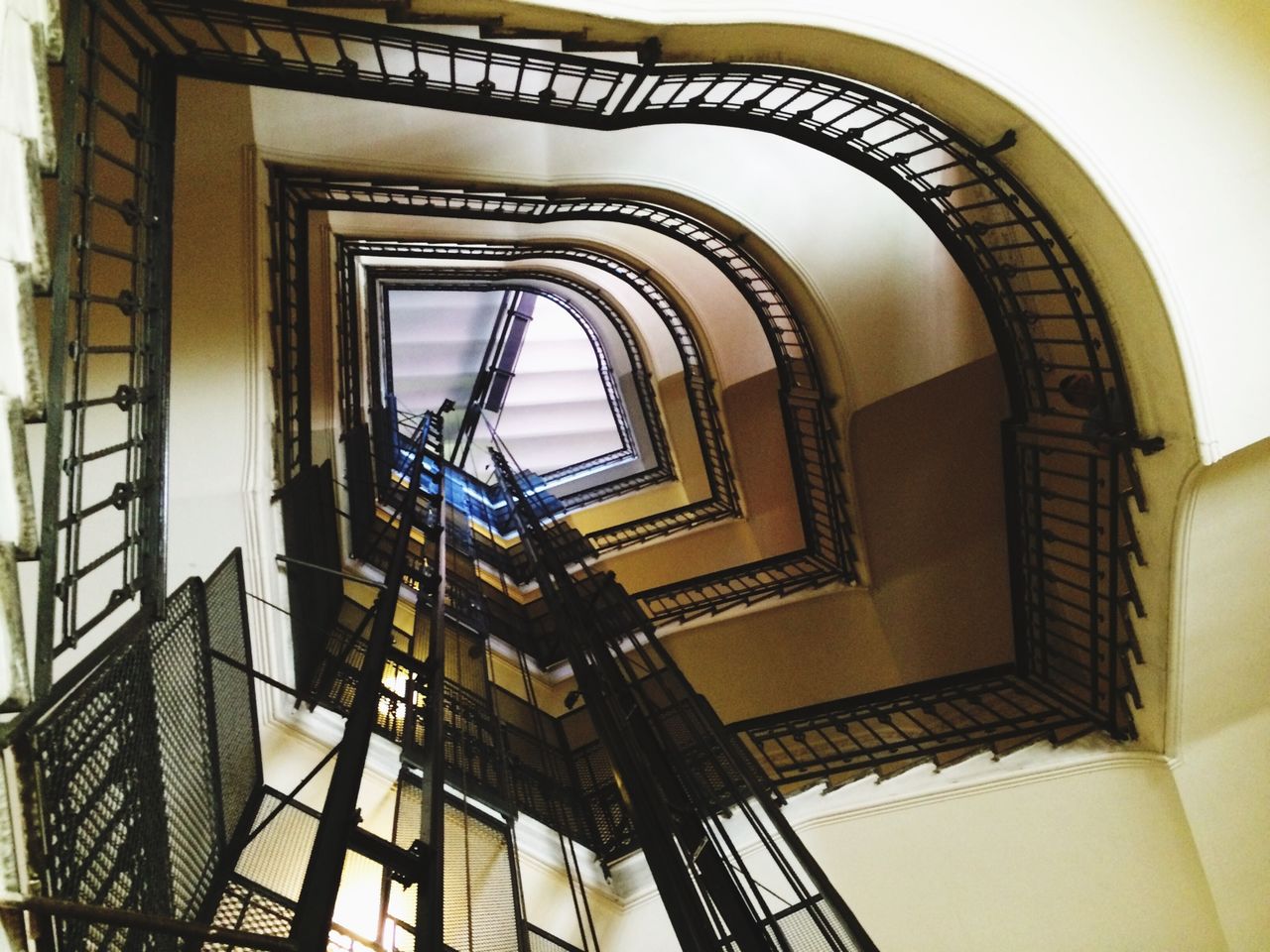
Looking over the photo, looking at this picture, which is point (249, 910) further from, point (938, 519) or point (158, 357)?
point (938, 519)

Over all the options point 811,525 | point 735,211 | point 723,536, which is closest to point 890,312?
point 735,211

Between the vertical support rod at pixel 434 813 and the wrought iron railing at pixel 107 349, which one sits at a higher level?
the wrought iron railing at pixel 107 349

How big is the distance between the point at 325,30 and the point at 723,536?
24.0 feet

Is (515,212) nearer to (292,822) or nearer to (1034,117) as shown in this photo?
(1034,117)

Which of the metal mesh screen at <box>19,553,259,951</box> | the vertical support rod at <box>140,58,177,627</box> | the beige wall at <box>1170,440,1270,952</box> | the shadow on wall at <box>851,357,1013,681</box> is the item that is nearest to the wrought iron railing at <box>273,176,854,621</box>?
the shadow on wall at <box>851,357,1013,681</box>

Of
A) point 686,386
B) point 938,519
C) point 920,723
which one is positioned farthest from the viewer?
point 686,386

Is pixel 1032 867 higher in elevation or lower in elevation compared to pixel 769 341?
lower

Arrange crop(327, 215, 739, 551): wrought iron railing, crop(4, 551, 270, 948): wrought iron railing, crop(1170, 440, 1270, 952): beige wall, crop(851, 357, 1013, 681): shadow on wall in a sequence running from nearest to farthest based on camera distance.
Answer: crop(4, 551, 270, 948): wrought iron railing, crop(1170, 440, 1270, 952): beige wall, crop(851, 357, 1013, 681): shadow on wall, crop(327, 215, 739, 551): wrought iron railing

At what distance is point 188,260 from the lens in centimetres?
402

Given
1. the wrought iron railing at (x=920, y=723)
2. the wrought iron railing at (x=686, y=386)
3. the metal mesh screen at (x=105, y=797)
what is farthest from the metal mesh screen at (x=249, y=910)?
the wrought iron railing at (x=686, y=386)

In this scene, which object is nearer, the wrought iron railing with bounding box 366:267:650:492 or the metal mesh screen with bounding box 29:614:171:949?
the metal mesh screen with bounding box 29:614:171:949

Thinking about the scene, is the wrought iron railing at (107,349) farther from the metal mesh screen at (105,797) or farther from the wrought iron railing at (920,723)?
the wrought iron railing at (920,723)

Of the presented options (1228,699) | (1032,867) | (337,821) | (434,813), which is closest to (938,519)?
(1228,699)

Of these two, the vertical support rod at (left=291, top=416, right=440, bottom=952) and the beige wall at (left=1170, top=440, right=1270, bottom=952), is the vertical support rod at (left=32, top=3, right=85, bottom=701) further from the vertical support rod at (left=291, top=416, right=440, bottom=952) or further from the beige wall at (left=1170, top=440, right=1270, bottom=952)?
the beige wall at (left=1170, top=440, right=1270, bottom=952)
